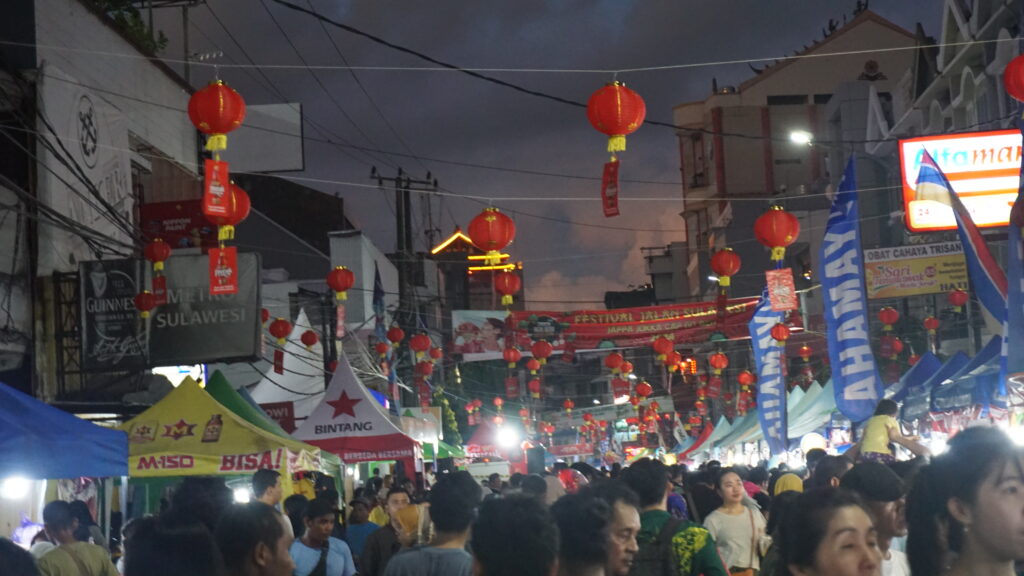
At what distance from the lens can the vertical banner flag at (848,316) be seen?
48.6ft

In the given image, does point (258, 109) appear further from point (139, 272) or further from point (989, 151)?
point (989, 151)

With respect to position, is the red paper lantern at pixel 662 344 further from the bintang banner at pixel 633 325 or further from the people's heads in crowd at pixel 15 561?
the people's heads in crowd at pixel 15 561

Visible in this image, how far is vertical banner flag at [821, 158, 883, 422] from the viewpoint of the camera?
583 inches

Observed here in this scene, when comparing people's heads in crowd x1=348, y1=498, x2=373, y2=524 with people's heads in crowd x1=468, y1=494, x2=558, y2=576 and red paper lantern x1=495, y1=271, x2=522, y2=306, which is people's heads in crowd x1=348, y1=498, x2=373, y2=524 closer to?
people's heads in crowd x1=468, y1=494, x2=558, y2=576

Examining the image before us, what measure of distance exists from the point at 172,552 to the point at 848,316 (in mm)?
12146

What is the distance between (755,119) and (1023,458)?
2447 inches

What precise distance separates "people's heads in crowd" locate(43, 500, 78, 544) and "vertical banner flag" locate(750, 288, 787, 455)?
14993mm

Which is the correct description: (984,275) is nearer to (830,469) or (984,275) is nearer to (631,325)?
(830,469)

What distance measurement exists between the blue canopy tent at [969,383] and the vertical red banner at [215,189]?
858cm

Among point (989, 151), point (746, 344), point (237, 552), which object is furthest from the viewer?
point (746, 344)

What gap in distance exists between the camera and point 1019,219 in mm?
11031

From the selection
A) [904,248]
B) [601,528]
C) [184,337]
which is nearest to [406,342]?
[904,248]

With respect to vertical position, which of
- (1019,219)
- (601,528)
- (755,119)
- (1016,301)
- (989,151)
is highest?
(755,119)

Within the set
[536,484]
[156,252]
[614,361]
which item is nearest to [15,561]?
[536,484]
